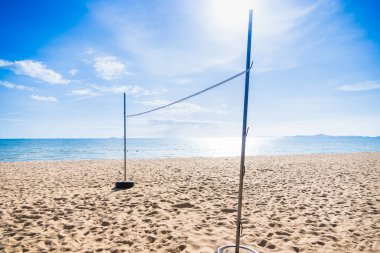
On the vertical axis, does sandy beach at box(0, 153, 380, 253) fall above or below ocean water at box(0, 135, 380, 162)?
above

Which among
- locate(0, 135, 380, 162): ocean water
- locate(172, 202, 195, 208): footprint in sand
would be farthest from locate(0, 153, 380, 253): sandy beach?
locate(0, 135, 380, 162): ocean water

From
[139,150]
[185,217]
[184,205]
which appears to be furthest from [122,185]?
[139,150]

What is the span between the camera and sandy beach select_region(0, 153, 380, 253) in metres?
4.30

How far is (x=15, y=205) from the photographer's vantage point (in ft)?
21.6

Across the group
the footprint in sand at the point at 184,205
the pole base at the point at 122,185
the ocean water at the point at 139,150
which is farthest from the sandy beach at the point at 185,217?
the ocean water at the point at 139,150

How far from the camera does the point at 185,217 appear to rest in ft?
18.6

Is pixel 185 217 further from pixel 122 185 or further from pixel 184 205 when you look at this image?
pixel 122 185

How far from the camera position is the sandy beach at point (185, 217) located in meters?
4.30

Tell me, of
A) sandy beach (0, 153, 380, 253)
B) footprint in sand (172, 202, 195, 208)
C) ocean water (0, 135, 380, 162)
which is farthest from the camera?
ocean water (0, 135, 380, 162)

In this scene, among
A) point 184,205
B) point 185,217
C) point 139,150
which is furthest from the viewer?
point 139,150

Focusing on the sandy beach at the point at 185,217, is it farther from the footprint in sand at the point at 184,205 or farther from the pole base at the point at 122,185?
the pole base at the point at 122,185

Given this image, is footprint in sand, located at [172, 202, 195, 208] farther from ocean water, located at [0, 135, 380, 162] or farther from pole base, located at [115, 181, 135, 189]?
ocean water, located at [0, 135, 380, 162]

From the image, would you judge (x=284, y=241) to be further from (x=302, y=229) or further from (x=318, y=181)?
(x=318, y=181)

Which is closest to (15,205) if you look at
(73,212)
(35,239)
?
(73,212)
